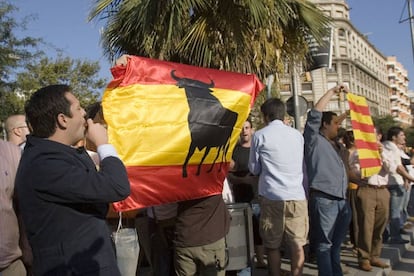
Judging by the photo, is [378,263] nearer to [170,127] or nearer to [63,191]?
[170,127]

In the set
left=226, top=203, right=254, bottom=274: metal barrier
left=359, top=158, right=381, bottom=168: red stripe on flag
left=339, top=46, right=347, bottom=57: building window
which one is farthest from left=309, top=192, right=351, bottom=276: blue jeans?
left=339, top=46, right=347, bottom=57: building window

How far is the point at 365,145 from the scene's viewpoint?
200 inches

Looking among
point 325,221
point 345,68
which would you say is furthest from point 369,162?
point 345,68

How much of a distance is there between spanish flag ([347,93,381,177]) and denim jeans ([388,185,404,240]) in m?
2.22

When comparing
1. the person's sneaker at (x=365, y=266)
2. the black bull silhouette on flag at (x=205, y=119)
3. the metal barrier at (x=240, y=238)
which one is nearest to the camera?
the black bull silhouette on flag at (x=205, y=119)

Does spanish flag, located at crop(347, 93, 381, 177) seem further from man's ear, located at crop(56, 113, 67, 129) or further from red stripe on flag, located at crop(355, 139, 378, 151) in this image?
man's ear, located at crop(56, 113, 67, 129)

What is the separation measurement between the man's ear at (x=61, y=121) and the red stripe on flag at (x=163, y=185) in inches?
33.1

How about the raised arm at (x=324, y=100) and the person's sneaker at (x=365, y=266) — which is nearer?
the raised arm at (x=324, y=100)

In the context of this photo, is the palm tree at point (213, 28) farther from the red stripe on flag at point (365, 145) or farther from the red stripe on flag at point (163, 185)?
the red stripe on flag at point (163, 185)

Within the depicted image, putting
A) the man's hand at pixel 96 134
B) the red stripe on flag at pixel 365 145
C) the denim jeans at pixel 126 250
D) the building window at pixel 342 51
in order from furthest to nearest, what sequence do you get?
the building window at pixel 342 51
the red stripe on flag at pixel 365 145
the denim jeans at pixel 126 250
the man's hand at pixel 96 134

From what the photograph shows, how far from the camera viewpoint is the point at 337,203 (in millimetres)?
4555

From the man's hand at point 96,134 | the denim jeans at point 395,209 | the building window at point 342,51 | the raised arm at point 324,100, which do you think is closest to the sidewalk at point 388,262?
the denim jeans at point 395,209

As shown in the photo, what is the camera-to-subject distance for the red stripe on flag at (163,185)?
9.81 feet

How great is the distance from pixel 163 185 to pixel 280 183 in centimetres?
135
